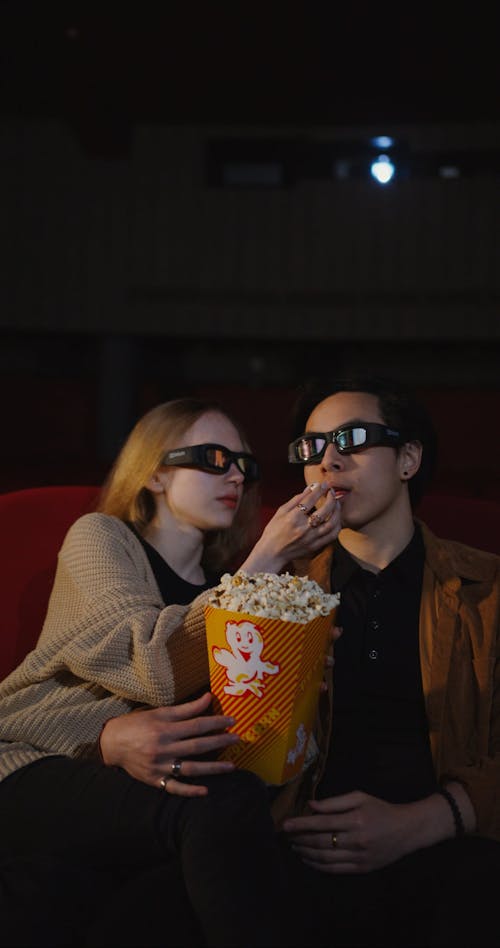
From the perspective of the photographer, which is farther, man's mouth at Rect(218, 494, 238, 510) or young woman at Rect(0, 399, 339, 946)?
man's mouth at Rect(218, 494, 238, 510)

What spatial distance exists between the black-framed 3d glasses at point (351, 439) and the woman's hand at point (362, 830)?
0.62m

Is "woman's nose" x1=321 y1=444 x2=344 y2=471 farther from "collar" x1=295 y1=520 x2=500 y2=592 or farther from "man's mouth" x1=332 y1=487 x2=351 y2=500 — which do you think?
"collar" x1=295 y1=520 x2=500 y2=592

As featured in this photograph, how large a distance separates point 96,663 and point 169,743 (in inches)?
8.6

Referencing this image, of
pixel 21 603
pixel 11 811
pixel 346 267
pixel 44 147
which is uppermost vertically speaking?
pixel 44 147

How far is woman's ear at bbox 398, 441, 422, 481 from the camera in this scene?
179 cm

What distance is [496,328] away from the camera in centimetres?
678

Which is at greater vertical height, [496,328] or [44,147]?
[44,147]

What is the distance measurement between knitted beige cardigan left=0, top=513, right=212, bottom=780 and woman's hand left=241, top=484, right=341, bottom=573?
0.38 feet

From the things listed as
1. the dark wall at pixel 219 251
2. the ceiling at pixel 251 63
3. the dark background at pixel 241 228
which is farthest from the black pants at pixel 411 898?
the dark wall at pixel 219 251

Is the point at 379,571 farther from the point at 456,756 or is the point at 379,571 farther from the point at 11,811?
the point at 11,811

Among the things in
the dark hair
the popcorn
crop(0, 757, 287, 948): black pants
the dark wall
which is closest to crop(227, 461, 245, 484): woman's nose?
the dark hair

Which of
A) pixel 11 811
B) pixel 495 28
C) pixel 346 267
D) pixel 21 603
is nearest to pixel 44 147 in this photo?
pixel 346 267

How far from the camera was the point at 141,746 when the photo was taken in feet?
4.42

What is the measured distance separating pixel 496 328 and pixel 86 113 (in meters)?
3.43
